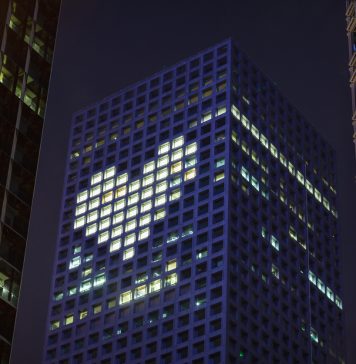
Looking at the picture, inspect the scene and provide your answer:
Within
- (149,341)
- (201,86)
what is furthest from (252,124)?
(149,341)

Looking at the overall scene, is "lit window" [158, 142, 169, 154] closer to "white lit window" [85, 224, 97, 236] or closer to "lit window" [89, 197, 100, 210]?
"lit window" [89, 197, 100, 210]

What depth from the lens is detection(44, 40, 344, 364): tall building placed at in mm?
156375

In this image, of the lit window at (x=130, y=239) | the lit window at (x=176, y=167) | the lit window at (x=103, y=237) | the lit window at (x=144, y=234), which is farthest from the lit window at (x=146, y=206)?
the lit window at (x=103, y=237)

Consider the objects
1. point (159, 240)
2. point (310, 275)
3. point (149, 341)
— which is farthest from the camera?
point (310, 275)

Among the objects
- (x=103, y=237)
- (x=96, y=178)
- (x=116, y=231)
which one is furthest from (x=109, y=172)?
(x=103, y=237)

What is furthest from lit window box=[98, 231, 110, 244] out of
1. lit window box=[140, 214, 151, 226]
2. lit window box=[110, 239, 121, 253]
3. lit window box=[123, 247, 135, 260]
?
lit window box=[140, 214, 151, 226]

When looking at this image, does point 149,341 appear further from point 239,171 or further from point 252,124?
point 252,124

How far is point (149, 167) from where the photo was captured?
177m

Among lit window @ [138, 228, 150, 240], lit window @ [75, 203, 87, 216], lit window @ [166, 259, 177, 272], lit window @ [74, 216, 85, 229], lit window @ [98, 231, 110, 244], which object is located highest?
lit window @ [75, 203, 87, 216]

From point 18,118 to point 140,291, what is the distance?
84.2m

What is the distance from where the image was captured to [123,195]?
17712cm

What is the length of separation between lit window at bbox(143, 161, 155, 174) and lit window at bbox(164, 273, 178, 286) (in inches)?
871

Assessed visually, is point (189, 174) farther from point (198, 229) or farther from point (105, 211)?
point (105, 211)

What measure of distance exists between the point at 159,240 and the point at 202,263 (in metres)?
11.1
